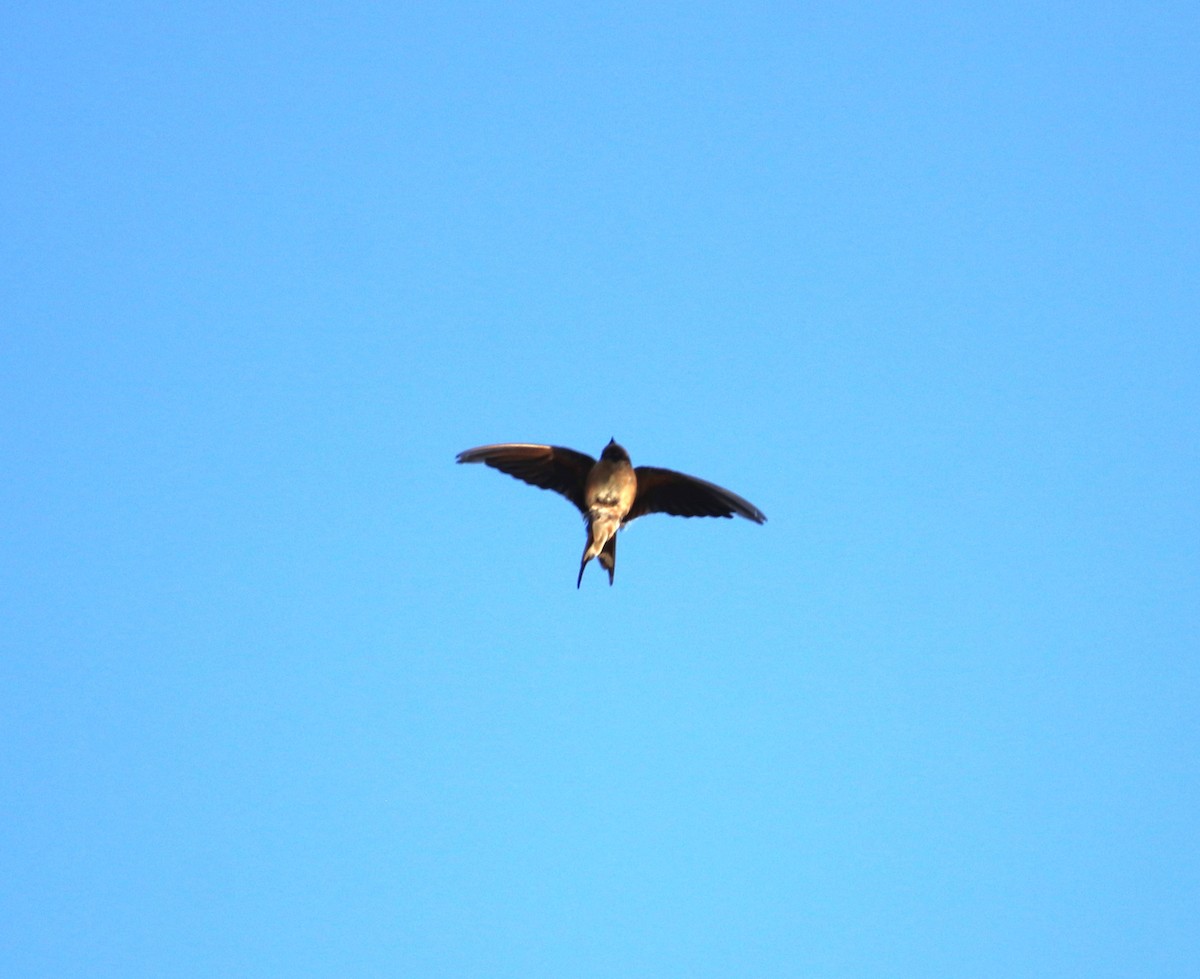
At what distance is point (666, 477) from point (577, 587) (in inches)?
126

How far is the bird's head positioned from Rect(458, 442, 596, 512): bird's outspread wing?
56cm

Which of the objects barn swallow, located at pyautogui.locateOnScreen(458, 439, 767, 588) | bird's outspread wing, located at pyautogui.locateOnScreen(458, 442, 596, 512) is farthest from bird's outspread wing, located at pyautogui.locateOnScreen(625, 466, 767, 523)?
bird's outspread wing, located at pyautogui.locateOnScreen(458, 442, 596, 512)

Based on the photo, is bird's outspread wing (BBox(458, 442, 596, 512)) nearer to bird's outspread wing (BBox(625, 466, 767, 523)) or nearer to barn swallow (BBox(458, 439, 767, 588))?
barn swallow (BBox(458, 439, 767, 588))

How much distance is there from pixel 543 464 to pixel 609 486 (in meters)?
1.49

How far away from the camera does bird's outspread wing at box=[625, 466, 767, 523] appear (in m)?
20.4

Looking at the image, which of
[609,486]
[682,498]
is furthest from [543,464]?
[682,498]

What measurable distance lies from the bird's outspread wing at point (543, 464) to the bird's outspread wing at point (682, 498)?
2.66 ft

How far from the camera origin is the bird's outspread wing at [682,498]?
66.8 ft

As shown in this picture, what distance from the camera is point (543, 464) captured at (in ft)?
68.7

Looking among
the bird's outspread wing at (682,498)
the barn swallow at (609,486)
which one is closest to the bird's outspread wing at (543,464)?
the barn swallow at (609,486)

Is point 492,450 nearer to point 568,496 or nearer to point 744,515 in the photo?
point 568,496

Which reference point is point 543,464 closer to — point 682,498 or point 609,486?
point 609,486

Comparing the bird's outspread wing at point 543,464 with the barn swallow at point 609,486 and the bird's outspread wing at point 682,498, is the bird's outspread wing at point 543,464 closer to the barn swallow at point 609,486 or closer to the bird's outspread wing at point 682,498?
the barn swallow at point 609,486

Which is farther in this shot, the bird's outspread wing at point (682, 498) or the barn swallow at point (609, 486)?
the bird's outspread wing at point (682, 498)
